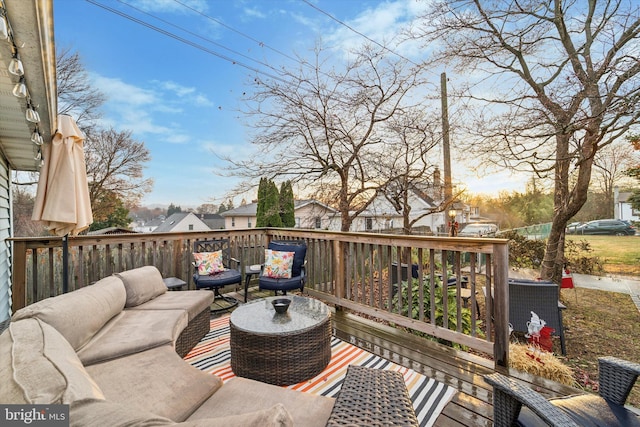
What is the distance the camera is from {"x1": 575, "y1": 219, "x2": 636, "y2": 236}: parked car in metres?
8.95

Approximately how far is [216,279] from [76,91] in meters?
11.5

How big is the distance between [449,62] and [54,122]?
674cm

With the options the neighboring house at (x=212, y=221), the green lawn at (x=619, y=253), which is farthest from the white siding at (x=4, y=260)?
the neighboring house at (x=212, y=221)

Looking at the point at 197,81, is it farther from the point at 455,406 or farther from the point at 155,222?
the point at 155,222

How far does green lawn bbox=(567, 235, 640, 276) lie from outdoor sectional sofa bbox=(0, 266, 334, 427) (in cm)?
1005

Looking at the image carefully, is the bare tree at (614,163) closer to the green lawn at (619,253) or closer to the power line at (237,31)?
the green lawn at (619,253)

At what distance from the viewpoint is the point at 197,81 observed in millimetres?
8820

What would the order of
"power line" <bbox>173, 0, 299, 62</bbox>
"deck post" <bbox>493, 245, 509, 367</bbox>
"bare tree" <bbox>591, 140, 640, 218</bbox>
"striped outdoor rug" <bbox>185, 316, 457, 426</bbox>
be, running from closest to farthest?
"striped outdoor rug" <bbox>185, 316, 457, 426</bbox> < "deck post" <bbox>493, 245, 509, 367</bbox> < "bare tree" <bbox>591, 140, 640, 218</bbox> < "power line" <bbox>173, 0, 299, 62</bbox>

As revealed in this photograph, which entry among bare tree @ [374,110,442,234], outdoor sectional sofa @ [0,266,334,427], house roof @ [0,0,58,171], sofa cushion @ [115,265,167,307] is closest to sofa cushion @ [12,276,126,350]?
outdoor sectional sofa @ [0,266,334,427]

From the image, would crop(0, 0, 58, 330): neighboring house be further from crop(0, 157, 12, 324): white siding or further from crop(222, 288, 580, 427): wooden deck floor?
crop(222, 288, 580, 427): wooden deck floor

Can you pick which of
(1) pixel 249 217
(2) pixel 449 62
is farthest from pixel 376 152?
(1) pixel 249 217

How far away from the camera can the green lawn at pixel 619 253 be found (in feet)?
24.5

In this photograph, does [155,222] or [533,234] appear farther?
[155,222]

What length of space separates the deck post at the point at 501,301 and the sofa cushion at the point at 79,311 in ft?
10.8
